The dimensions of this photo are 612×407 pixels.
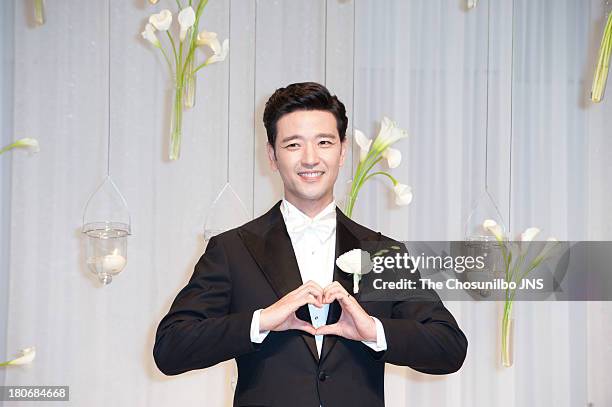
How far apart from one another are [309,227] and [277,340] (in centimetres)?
30

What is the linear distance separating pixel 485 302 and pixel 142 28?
203 centimetres

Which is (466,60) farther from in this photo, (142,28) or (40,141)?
(40,141)

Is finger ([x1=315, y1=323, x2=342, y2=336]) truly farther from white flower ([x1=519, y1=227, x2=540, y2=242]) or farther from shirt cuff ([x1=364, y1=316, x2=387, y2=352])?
white flower ([x1=519, y1=227, x2=540, y2=242])

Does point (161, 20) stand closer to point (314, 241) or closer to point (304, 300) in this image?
point (314, 241)

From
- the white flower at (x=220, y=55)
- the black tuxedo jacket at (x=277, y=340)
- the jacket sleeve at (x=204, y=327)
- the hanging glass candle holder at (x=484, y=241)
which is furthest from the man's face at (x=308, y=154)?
the hanging glass candle holder at (x=484, y=241)

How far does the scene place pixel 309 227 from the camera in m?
2.03

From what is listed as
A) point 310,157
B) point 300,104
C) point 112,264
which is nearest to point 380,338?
point 310,157

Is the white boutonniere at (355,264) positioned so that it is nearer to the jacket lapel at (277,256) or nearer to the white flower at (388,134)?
the jacket lapel at (277,256)

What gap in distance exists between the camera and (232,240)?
200cm

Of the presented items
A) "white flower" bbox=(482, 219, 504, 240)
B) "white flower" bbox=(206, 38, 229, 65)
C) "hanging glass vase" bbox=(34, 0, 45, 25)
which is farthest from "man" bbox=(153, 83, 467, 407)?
"hanging glass vase" bbox=(34, 0, 45, 25)

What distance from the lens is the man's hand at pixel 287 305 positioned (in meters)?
1.74

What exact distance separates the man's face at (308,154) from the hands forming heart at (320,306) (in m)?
0.30

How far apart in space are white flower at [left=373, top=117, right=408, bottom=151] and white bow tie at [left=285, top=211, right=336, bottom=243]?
1260mm

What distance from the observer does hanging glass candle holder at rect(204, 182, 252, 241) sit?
3.66 m
